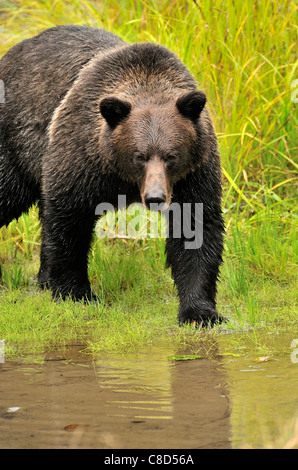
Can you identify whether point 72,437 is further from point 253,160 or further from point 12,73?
point 253,160

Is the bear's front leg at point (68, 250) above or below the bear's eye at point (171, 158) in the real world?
below

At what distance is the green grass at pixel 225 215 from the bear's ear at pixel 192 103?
1311 mm

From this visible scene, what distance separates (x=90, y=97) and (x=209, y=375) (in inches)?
97.1

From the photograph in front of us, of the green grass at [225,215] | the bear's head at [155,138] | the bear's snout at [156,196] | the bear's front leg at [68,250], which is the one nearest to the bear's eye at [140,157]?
the bear's head at [155,138]

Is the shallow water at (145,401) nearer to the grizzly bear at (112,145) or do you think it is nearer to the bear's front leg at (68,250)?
the grizzly bear at (112,145)

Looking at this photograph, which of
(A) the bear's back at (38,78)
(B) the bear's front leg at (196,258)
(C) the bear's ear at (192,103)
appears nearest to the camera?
(C) the bear's ear at (192,103)

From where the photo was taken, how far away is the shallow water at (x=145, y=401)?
3064 mm

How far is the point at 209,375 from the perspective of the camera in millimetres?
4117

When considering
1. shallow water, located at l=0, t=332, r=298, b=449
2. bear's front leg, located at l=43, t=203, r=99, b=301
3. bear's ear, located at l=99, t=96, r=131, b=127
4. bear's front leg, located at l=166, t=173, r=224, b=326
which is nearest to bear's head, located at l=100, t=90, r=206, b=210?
bear's ear, located at l=99, t=96, r=131, b=127

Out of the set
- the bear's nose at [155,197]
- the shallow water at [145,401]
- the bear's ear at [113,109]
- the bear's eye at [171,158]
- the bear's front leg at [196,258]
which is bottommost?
the shallow water at [145,401]

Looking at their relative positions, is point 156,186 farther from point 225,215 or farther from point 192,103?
point 225,215

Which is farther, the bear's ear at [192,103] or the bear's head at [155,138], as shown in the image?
the bear's ear at [192,103]

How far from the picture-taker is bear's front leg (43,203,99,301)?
6.02 meters

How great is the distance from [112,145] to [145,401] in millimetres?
2259
